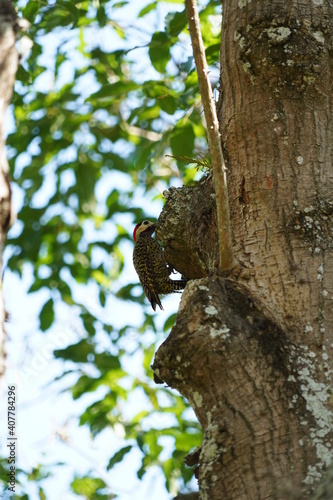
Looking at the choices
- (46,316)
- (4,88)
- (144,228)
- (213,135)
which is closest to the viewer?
(4,88)

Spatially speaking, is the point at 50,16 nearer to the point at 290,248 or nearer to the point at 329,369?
the point at 290,248

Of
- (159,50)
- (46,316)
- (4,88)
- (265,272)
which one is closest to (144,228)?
(46,316)

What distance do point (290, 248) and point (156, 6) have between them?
113 inches

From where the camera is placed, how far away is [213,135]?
1967 mm

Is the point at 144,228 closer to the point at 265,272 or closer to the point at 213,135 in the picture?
the point at 265,272

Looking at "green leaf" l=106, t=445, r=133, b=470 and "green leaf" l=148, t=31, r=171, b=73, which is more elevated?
"green leaf" l=148, t=31, r=171, b=73

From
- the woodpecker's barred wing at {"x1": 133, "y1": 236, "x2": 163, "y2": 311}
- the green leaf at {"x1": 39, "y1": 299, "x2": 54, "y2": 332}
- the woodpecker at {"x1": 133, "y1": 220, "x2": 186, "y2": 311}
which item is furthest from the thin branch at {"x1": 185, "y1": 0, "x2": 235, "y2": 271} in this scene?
the green leaf at {"x1": 39, "y1": 299, "x2": 54, "y2": 332}

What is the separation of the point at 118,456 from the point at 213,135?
245 centimetres

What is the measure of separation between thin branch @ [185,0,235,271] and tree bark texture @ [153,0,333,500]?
96 millimetres

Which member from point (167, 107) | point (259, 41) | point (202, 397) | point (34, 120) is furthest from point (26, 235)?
point (202, 397)

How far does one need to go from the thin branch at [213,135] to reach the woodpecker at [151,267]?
241 centimetres

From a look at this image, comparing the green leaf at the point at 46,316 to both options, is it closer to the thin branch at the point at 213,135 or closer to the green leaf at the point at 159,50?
the green leaf at the point at 159,50

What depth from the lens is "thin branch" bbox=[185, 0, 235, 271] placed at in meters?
1.90

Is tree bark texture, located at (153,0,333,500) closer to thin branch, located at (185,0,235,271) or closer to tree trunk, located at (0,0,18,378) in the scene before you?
thin branch, located at (185,0,235,271)
